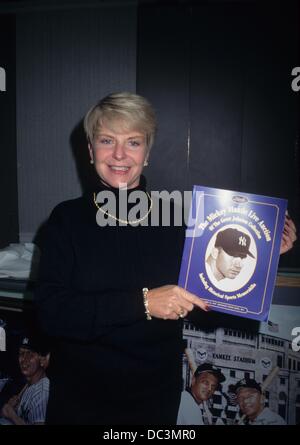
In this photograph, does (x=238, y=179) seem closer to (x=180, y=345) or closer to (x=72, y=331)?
(x=180, y=345)

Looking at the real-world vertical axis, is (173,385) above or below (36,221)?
below

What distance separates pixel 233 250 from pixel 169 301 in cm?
27

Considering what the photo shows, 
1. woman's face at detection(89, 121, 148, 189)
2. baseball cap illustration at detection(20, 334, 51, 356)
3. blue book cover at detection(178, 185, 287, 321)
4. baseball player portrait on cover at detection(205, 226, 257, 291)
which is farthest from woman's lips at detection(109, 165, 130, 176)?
baseball cap illustration at detection(20, 334, 51, 356)

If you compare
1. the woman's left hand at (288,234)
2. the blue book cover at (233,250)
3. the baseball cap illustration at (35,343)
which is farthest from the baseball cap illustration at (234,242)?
the baseball cap illustration at (35,343)

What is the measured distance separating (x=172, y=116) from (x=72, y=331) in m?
1.55

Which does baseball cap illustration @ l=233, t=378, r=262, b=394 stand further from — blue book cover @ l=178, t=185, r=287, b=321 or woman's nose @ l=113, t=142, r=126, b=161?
woman's nose @ l=113, t=142, r=126, b=161

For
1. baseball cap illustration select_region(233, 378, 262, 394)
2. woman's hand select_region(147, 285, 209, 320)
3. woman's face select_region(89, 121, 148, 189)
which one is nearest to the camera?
woman's hand select_region(147, 285, 209, 320)

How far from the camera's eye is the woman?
101 centimetres

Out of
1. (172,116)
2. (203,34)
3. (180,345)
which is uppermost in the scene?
(203,34)

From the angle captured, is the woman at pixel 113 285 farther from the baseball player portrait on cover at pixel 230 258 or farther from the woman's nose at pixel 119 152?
the baseball player portrait on cover at pixel 230 258

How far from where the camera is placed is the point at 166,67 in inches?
83.0

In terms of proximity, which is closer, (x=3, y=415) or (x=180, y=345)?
(x=180, y=345)

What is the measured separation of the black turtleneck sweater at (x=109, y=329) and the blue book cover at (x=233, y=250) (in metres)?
0.09
